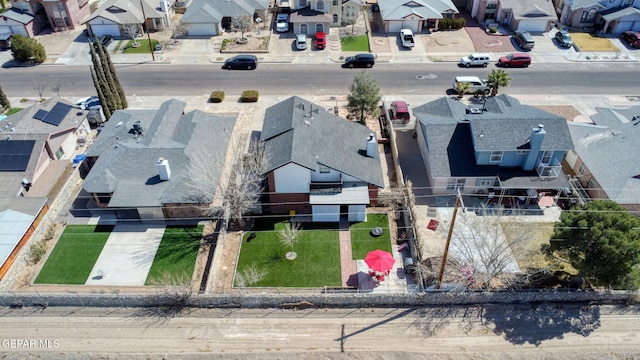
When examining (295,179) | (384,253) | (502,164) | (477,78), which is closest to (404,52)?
(477,78)

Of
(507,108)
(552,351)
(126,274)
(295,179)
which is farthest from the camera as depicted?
(507,108)

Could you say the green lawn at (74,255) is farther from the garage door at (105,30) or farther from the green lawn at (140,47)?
the garage door at (105,30)

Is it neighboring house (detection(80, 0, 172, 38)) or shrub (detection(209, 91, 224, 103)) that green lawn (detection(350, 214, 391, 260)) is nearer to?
shrub (detection(209, 91, 224, 103))

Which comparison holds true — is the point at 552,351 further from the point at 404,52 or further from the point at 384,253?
the point at 404,52

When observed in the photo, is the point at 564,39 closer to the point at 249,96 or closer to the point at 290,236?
the point at 249,96

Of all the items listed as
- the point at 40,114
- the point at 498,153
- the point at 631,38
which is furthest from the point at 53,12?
the point at 631,38

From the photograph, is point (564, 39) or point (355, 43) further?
point (355, 43)

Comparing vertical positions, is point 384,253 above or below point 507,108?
below
